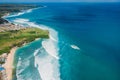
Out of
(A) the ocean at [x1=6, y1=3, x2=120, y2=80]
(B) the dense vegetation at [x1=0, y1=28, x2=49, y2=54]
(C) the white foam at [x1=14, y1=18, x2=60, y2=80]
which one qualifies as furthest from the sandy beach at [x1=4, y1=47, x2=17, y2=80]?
(C) the white foam at [x1=14, y1=18, x2=60, y2=80]

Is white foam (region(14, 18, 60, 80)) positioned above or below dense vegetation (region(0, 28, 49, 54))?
above

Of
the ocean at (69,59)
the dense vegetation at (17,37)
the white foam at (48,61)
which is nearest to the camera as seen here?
the white foam at (48,61)

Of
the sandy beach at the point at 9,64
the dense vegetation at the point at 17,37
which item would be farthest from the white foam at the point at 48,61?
the dense vegetation at the point at 17,37

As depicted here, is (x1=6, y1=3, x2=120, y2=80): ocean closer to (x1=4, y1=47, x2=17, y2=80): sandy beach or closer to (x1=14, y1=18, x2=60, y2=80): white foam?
(x1=14, y1=18, x2=60, y2=80): white foam

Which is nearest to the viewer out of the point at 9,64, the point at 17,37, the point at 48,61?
the point at 9,64

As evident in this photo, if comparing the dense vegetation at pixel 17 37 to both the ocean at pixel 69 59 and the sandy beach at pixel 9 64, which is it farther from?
the ocean at pixel 69 59

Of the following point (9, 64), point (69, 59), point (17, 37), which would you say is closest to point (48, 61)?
point (69, 59)

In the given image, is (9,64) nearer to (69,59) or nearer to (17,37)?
(69,59)

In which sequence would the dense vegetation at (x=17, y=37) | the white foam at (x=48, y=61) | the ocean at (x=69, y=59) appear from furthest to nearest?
1. the dense vegetation at (x=17, y=37)
2. the ocean at (x=69, y=59)
3. the white foam at (x=48, y=61)
